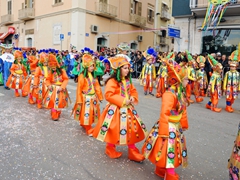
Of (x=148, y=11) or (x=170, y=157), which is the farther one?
(x=148, y=11)

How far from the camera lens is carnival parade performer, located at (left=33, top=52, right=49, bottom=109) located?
679 cm

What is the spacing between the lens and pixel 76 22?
20.1 m

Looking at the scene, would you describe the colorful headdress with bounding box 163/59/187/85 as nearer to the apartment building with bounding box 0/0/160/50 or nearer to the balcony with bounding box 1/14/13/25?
the apartment building with bounding box 0/0/160/50

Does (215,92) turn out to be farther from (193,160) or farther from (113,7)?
(113,7)

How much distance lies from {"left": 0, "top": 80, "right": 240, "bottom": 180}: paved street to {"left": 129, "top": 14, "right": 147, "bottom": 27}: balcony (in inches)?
770

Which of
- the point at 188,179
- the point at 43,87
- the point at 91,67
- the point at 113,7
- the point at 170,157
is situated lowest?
the point at 188,179

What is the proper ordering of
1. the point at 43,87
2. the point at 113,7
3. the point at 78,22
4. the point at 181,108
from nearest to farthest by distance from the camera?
the point at 181,108 → the point at 43,87 → the point at 78,22 → the point at 113,7

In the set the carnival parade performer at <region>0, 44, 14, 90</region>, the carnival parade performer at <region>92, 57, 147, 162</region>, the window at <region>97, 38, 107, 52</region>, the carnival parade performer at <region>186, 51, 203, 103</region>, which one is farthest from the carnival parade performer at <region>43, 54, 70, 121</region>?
the window at <region>97, 38, 107, 52</region>

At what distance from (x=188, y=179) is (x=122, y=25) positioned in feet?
72.5

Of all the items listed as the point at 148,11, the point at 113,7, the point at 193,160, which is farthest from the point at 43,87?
the point at 148,11

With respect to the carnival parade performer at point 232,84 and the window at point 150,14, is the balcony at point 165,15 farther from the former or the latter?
the carnival parade performer at point 232,84

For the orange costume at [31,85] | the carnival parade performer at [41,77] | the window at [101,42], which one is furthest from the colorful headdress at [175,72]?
the window at [101,42]

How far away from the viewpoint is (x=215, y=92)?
25.7ft

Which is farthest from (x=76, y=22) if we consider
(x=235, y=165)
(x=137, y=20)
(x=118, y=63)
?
(x=235, y=165)
